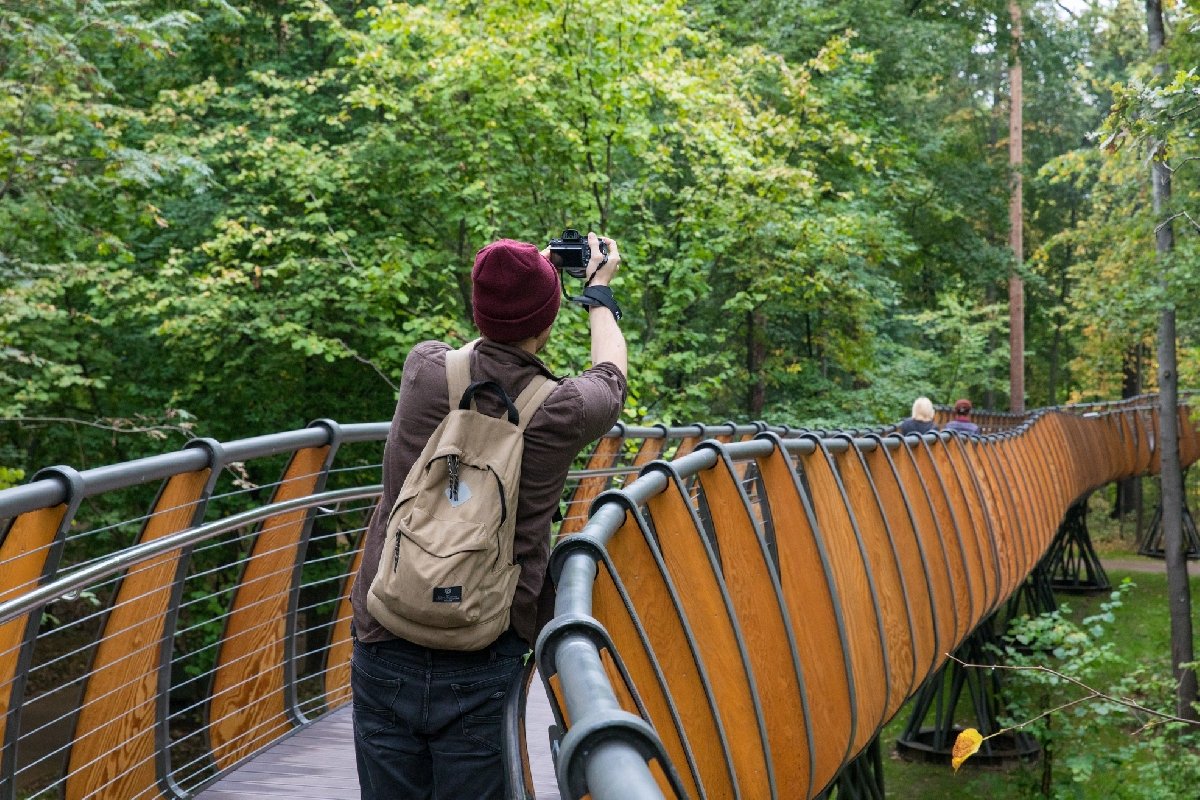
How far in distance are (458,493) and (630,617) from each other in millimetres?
414

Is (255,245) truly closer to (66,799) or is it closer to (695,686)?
(66,799)

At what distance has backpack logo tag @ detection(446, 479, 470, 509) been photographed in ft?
9.19

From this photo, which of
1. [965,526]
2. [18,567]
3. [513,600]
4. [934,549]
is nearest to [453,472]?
[513,600]

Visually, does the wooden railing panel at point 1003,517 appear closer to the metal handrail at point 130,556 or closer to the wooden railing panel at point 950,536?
the wooden railing panel at point 950,536

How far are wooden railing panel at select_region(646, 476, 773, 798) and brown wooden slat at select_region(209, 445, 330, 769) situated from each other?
2149 mm

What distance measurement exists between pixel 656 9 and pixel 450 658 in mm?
12618

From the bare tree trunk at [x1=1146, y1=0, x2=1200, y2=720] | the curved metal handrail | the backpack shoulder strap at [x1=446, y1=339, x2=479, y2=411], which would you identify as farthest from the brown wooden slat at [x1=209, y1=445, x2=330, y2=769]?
the bare tree trunk at [x1=1146, y1=0, x2=1200, y2=720]

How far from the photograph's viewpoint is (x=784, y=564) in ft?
16.0

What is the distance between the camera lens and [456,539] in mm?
2770

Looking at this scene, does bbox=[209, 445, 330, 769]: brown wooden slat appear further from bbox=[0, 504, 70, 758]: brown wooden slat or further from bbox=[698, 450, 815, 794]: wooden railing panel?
bbox=[698, 450, 815, 794]: wooden railing panel

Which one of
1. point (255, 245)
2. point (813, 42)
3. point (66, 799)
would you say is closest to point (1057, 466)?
point (813, 42)

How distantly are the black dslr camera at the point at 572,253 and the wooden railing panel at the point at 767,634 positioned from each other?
844mm

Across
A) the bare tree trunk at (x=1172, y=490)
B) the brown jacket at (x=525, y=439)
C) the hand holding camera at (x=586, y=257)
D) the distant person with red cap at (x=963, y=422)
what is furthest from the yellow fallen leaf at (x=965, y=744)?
the bare tree trunk at (x=1172, y=490)

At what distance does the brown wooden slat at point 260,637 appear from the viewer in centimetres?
518
